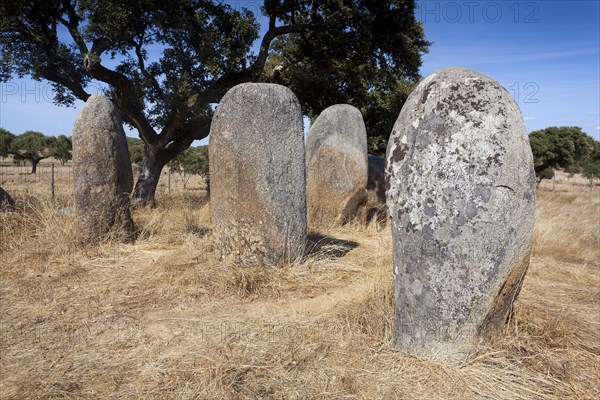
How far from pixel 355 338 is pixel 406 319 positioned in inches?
17.4

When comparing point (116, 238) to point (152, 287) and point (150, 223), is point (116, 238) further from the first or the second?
point (152, 287)

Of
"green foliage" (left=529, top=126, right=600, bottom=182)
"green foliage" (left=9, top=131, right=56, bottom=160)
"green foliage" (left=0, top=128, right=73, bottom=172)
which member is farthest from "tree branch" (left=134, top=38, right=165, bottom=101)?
"green foliage" (left=9, top=131, right=56, bottom=160)

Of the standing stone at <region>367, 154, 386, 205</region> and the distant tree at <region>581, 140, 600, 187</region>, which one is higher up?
the distant tree at <region>581, 140, 600, 187</region>

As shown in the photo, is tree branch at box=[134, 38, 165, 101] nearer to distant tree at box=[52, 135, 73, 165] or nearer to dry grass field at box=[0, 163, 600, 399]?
dry grass field at box=[0, 163, 600, 399]

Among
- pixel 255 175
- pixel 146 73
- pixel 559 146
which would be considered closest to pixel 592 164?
pixel 559 146

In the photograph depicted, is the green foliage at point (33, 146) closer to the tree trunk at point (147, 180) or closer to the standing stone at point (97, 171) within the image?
the tree trunk at point (147, 180)

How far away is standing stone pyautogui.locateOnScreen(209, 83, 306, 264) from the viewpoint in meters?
4.55

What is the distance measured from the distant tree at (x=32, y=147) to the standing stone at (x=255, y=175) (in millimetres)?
25795

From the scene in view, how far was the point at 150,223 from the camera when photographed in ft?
21.2

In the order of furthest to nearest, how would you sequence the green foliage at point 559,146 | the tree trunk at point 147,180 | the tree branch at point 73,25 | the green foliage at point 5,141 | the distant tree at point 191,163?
the green foliage at point 5,141
the distant tree at point 191,163
the green foliage at point 559,146
the tree trunk at point 147,180
the tree branch at point 73,25

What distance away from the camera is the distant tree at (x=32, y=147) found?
88.0 feet

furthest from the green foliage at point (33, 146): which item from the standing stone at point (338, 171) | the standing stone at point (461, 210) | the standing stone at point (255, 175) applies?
the standing stone at point (461, 210)

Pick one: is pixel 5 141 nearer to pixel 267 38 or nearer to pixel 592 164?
pixel 267 38

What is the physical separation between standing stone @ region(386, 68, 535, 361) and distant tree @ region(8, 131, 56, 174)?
92.9 ft
